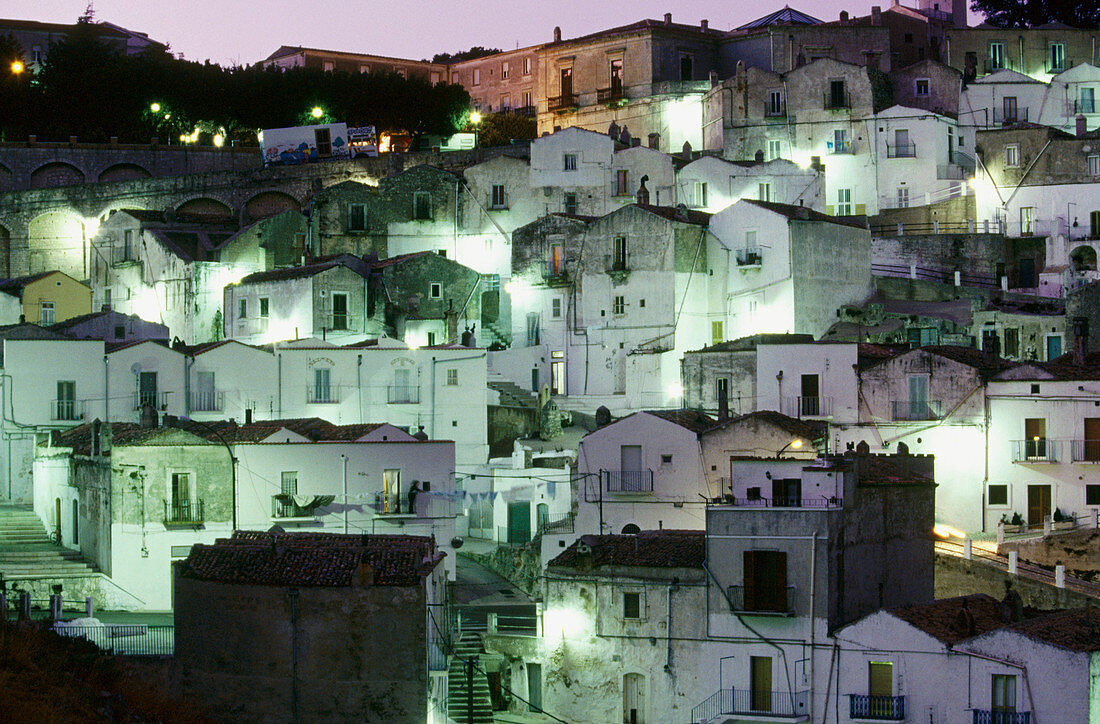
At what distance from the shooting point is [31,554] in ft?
124

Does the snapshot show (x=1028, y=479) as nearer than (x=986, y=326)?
Yes

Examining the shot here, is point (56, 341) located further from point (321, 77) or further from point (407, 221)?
→ point (321, 77)

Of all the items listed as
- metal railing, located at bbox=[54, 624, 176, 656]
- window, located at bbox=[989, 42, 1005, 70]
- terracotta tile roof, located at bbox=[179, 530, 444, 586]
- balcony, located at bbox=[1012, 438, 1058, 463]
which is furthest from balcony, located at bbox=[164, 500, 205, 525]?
window, located at bbox=[989, 42, 1005, 70]

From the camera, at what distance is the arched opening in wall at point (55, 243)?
211 feet

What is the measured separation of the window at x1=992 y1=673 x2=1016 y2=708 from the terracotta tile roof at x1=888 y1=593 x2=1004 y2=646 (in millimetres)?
968

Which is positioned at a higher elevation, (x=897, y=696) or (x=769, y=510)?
(x=769, y=510)

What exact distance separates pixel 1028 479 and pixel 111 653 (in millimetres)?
22558

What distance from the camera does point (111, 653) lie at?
97.5 feet

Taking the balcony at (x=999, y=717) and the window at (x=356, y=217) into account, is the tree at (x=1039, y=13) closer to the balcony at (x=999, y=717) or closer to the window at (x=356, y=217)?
the window at (x=356, y=217)

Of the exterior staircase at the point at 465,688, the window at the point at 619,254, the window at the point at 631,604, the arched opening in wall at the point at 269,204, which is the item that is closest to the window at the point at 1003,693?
the window at the point at 631,604

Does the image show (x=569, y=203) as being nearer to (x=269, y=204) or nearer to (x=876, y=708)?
(x=269, y=204)

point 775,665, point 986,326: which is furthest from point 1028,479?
point 775,665

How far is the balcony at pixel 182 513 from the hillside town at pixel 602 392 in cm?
8

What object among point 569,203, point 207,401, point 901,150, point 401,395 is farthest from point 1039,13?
point 207,401
